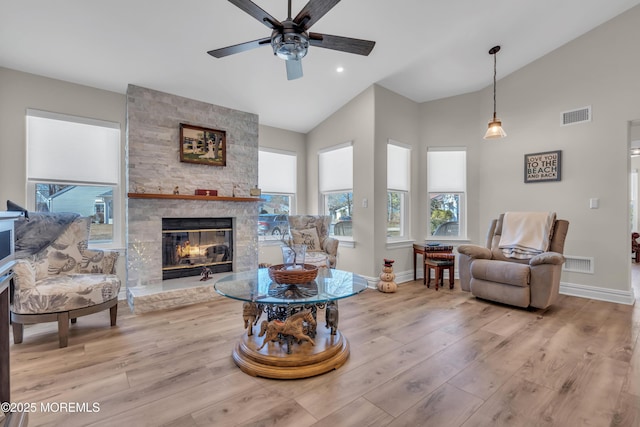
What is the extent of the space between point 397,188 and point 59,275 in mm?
4414

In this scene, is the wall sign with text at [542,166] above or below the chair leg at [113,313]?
above

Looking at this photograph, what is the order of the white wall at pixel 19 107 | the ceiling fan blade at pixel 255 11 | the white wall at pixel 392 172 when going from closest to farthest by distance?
the ceiling fan blade at pixel 255 11, the white wall at pixel 19 107, the white wall at pixel 392 172

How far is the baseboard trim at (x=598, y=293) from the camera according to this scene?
3.65 m

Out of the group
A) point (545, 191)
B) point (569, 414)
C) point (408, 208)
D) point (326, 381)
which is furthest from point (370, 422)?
point (545, 191)

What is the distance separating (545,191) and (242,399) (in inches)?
185

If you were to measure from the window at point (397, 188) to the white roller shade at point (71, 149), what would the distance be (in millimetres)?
3871

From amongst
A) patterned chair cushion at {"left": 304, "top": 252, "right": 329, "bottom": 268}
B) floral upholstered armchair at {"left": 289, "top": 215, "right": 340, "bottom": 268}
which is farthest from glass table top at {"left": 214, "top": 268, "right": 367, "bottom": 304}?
floral upholstered armchair at {"left": 289, "top": 215, "right": 340, "bottom": 268}

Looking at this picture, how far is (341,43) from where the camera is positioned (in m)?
2.30

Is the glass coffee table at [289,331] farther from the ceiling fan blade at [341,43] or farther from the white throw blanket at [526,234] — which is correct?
the white throw blanket at [526,234]

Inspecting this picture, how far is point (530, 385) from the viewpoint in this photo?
1919 mm

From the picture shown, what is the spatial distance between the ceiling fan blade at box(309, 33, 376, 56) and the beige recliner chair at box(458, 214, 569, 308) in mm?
2789

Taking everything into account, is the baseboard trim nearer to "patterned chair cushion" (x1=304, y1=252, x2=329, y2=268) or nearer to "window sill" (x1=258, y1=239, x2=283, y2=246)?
"patterned chair cushion" (x1=304, y1=252, x2=329, y2=268)

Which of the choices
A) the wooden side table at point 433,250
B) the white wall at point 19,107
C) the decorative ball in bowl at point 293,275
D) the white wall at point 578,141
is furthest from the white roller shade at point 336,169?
the white wall at point 19,107

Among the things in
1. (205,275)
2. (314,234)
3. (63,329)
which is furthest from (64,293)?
(314,234)
